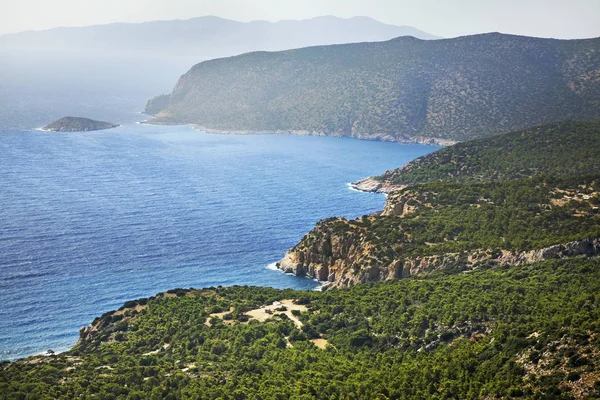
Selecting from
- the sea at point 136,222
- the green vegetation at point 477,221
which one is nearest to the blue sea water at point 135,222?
the sea at point 136,222

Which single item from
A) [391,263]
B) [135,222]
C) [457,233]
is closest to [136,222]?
[135,222]

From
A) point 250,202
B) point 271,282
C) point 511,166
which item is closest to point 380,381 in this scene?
point 271,282

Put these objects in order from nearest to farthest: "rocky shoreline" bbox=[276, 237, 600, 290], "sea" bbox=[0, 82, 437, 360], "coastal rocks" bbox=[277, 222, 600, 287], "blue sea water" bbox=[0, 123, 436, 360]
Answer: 1. "rocky shoreline" bbox=[276, 237, 600, 290]
2. "coastal rocks" bbox=[277, 222, 600, 287]
3. "sea" bbox=[0, 82, 437, 360]
4. "blue sea water" bbox=[0, 123, 436, 360]

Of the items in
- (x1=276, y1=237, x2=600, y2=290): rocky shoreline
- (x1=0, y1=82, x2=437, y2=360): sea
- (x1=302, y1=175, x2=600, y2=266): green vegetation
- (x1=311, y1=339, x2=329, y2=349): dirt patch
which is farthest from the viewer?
(x1=302, y1=175, x2=600, y2=266): green vegetation

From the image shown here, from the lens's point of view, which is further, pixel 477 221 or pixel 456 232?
pixel 477 221

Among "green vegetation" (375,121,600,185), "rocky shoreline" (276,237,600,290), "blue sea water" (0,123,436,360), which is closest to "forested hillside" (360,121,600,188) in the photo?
"green vegetation" (375,121,600,185)

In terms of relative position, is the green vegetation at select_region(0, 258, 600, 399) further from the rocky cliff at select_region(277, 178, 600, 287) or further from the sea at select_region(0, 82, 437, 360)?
the sea at select_region(0, 82, 437, 360)

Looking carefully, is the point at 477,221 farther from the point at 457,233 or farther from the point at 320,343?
the point at 320,343
